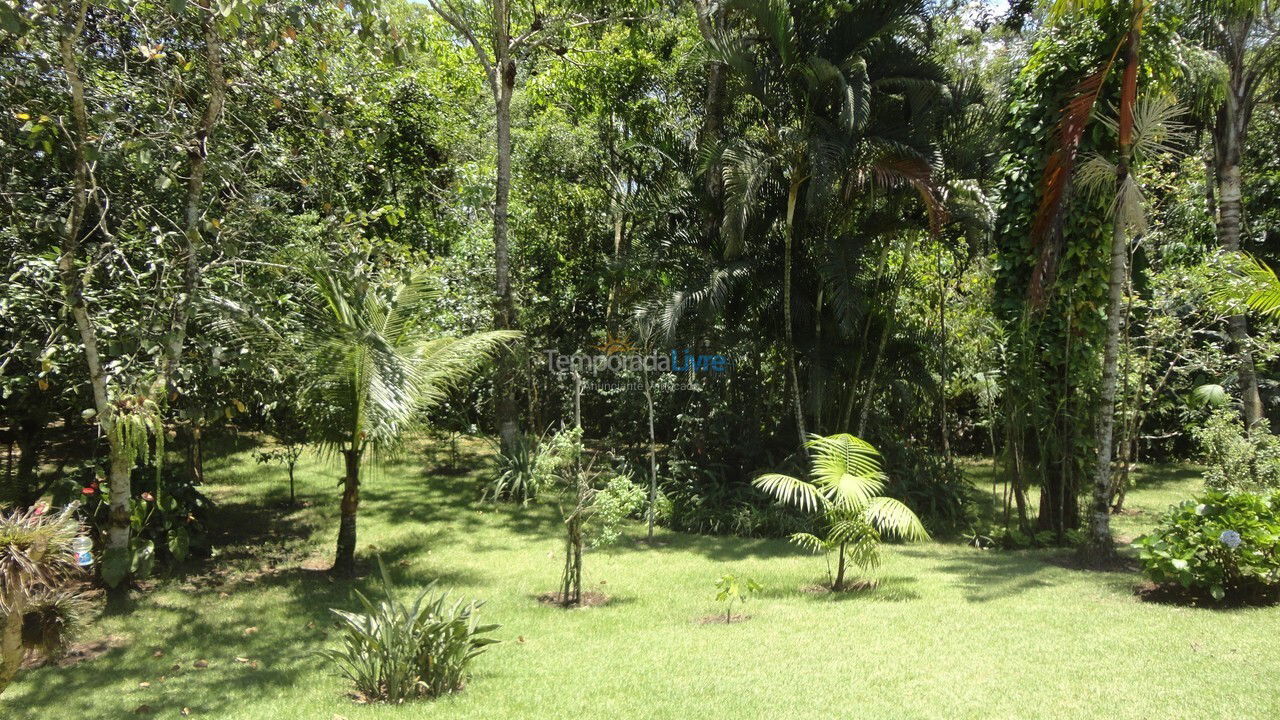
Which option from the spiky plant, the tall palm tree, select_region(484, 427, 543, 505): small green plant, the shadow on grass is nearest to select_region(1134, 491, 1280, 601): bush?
the shadow on grass

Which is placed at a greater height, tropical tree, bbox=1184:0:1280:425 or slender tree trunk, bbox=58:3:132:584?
tropical tree, bbox=1184:0:1280:425

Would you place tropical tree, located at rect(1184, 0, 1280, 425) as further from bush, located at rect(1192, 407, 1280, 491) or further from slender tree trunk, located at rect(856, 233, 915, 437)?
slender tree trunk, located at rect(856, 233, 915, 437)

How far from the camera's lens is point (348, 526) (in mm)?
8867

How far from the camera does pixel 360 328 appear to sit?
8.04 m

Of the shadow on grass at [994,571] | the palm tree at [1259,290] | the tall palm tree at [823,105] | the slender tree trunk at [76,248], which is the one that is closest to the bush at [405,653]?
the slender tree trunk at [76,248]

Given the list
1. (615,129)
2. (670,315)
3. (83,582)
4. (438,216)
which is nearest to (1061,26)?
(670,315)

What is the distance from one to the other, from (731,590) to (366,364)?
4.02 m

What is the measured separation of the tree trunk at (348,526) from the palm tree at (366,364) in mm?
11

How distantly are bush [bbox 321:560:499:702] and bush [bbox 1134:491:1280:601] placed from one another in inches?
223

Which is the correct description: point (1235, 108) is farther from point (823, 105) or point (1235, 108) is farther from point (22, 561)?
point (22, 561)

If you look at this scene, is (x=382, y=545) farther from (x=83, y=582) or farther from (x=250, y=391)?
(x=83, y=582)

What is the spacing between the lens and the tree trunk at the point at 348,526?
866cm

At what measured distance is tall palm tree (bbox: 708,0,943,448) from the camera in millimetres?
10742

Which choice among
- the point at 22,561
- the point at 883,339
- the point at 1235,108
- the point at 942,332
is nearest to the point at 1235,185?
the point at 1235,108
